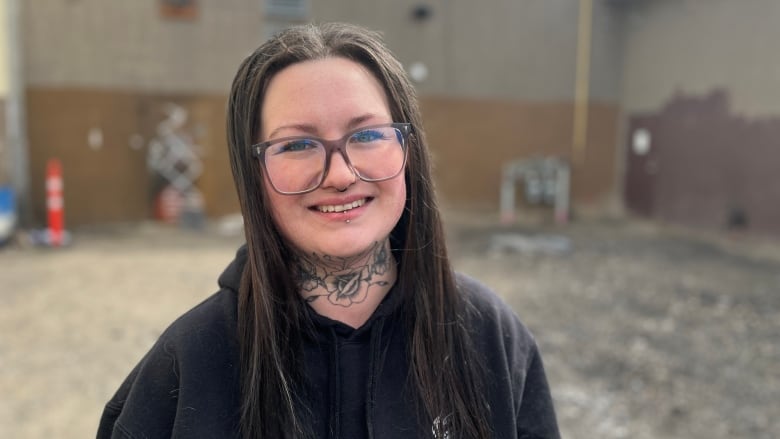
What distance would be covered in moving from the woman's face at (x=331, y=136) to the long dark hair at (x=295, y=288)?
0.07ft

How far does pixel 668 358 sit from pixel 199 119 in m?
7.13

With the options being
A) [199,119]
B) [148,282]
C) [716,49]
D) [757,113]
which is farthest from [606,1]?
[148,282]

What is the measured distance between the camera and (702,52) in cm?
898

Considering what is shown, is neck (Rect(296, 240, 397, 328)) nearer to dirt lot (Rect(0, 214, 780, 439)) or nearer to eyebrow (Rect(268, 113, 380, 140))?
eyebrow (Rect(268, 113, 380, 140))

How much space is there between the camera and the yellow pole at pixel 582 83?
10.5m

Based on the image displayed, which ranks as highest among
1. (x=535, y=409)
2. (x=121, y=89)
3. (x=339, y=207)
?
(x=121, y=89)

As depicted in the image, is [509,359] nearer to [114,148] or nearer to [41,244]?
[41,244]

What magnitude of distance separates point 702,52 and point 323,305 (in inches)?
366

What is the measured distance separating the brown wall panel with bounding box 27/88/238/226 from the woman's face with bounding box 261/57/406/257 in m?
8.40

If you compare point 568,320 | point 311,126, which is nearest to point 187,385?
point 311,126

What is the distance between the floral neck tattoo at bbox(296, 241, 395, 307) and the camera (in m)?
1.23

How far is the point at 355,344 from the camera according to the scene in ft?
3.94

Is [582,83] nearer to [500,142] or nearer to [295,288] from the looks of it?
[500,142]

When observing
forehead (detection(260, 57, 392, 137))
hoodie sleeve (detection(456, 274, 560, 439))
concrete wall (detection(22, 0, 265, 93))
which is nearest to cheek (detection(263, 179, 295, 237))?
forehead (detection(260, 57, 392, 137))
